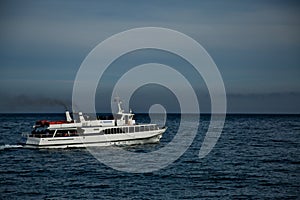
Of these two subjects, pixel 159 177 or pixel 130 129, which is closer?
pixel 159 177

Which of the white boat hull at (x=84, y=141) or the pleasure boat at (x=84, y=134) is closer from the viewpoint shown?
the white boat hull at (x=84, y=141)

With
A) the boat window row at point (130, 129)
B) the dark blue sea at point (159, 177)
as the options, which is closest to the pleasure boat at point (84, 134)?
the boat window row at point (130, 129)

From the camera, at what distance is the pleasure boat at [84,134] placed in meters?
60.4

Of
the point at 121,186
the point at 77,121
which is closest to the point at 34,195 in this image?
the point at 121,186

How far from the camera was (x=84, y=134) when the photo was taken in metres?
61.7

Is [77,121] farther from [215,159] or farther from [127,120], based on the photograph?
Answer: [215,159]

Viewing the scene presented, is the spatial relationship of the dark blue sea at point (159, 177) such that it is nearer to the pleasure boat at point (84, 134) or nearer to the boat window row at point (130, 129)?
the pleasure boat at point (84, 134)

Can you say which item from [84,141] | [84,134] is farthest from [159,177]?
[84,134]

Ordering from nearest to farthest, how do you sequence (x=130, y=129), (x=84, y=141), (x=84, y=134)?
(x=84, y=141), (x=84, y=134), (x=130, y=129)

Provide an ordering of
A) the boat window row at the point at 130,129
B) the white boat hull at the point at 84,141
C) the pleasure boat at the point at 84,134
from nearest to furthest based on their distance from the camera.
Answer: the white boat hull at the point at 84,141 → the pleasure boat at the point at 84,134 → the boat window row at the point at 130,129

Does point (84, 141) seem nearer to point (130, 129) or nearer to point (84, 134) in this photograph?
point (84, 134)

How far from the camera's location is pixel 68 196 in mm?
31891

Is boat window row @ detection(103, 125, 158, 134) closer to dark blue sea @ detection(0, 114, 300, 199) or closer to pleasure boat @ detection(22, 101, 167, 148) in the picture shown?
pleasure boat @ detection(22, 101, 167, 148)

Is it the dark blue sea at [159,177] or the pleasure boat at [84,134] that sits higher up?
the pleasure boat at [84,134]
